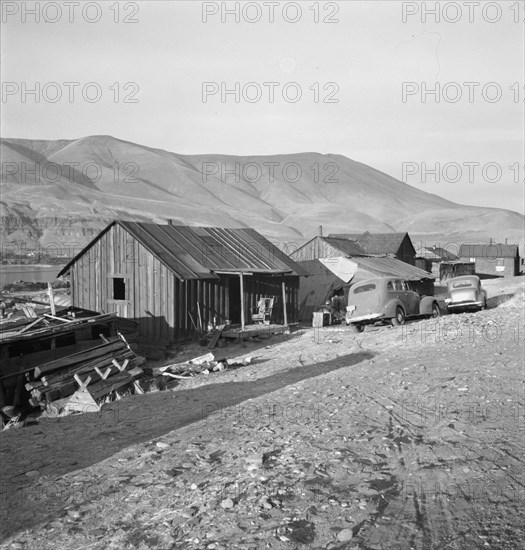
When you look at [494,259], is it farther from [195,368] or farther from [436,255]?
[195,368]

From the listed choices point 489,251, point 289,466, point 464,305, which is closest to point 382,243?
point 489,251

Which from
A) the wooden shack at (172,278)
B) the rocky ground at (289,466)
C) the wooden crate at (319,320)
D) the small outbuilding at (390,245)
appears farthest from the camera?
the small outbuilding at (390,245)

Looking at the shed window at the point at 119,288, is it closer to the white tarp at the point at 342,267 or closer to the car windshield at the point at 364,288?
the car windshield at the point at 364,288

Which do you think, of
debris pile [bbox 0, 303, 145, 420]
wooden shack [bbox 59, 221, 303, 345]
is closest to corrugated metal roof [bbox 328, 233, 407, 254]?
wooden shack [bbox 59, 221, 303, 345]

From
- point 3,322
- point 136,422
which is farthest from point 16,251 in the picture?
point 136,422

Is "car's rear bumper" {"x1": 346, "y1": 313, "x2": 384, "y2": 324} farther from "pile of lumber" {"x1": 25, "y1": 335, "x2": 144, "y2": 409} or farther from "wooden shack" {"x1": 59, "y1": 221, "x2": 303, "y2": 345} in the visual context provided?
"pile of lumber" {"x1": 25, "y1": 335, "x2": 144, "y2": 409}

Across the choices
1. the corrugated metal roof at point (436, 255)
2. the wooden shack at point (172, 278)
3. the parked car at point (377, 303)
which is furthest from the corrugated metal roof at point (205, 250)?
the corrugated metal roof at point (436, 255)
